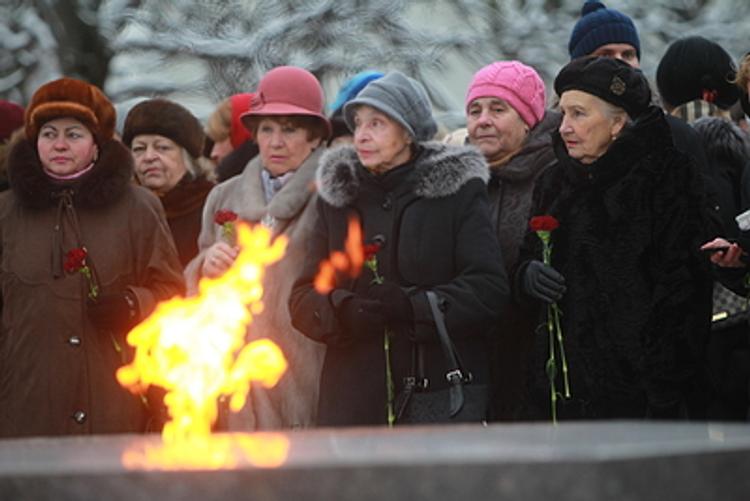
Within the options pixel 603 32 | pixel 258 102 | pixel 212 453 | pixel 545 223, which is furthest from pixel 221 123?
pixel 212 453

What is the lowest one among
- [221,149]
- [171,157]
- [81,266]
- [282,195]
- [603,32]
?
[81,266]

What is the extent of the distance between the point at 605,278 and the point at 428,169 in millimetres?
882

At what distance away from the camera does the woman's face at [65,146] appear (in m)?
7.10

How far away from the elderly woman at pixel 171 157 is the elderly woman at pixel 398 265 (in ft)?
5.20

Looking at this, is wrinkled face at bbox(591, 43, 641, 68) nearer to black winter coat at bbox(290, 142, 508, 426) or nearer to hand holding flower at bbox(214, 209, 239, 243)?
black winter coat at bbox(290, 142, 508, 426)

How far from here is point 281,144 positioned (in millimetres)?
7398

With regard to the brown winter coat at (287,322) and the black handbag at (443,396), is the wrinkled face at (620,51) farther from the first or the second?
the black handbag at (443,396)

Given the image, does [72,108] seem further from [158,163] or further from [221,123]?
[221,123]

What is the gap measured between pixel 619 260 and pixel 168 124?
10.1ft

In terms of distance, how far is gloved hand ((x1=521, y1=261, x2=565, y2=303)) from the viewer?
20.2 feet

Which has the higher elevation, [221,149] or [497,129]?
[221,149]

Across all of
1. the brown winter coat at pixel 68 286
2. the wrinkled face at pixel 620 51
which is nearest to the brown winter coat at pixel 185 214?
the brown winter coat at pixel 68 286

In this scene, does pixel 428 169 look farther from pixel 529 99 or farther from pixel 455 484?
pixel 455 484

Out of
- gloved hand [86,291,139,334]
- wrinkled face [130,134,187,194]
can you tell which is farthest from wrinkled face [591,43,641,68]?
gloved hand [86,291,139,334]
